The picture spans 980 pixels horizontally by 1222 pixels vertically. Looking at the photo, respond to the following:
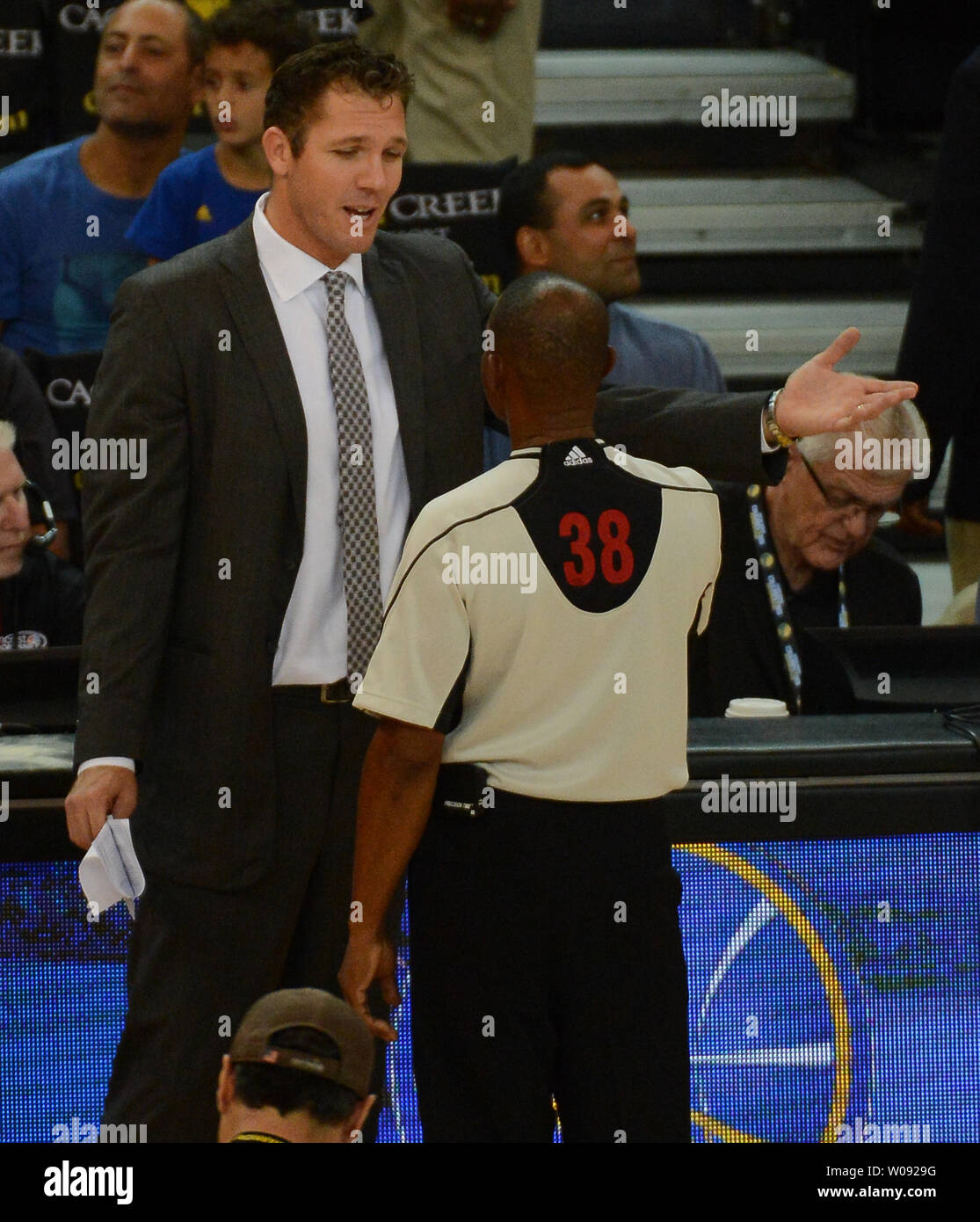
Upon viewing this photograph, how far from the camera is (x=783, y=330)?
600 centimetres

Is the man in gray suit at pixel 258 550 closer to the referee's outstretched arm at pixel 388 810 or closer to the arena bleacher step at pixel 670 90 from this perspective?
the referee's outstretched arm at pixel 388 810

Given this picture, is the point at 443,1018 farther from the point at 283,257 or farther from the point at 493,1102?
the point at 283,257

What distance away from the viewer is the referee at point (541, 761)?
203 cm

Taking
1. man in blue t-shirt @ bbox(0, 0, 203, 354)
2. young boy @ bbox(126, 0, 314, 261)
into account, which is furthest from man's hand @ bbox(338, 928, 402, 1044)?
man in blue t-shirt @ bbox(0, 0, 203, 354)

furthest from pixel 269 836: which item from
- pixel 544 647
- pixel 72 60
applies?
pixel 72 60

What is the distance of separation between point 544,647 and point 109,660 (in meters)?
0.57

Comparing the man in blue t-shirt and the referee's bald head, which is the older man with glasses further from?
the man in blue t-shirt

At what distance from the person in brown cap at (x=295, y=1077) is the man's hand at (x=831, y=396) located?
3.03 feet

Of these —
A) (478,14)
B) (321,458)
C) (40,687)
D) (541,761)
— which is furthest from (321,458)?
(478,14)

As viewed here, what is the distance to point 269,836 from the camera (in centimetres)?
232

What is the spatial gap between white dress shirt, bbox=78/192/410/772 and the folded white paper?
28 cm

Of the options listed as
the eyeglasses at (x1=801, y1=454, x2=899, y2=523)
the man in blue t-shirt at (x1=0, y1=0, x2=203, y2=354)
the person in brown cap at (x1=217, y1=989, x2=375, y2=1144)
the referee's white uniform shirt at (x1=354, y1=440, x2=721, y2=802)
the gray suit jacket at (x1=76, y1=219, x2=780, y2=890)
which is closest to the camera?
the person in brown cap at (x1=217, y1=989, x2=375, y2=1144)

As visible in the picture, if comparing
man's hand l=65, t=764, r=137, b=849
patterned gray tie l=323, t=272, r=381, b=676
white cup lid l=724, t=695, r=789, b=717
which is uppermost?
patterned gray tie l=323, t=272, r=381, b=676

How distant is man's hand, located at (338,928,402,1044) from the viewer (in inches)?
84.0
